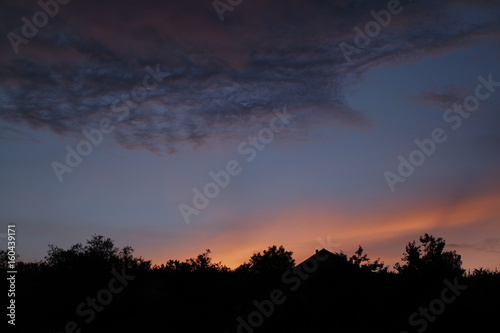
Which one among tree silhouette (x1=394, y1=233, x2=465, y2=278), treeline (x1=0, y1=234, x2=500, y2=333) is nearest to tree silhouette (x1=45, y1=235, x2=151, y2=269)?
treeline (x1=0, y1=234, x2=500, y2=333)

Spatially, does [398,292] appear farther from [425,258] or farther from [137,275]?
[137,275]

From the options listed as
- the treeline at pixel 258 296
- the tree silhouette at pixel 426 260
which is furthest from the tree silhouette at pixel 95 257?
the tree silhouette at pixel 426 260

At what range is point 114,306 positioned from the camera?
1457 inches

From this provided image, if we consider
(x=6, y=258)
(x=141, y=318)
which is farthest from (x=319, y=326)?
(x=6, y=258)

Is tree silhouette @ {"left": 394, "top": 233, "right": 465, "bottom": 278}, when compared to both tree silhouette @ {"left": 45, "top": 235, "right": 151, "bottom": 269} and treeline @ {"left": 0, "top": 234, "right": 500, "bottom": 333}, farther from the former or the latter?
tree silhouette @ {"left": 45, "top": 235, "right": 151, "bottom": 269}

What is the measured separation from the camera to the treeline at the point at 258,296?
2533 cm

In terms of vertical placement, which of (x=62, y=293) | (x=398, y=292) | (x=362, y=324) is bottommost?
(x=362, y=324)

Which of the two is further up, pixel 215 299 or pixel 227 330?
pixel 215 299

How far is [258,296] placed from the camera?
104 feet

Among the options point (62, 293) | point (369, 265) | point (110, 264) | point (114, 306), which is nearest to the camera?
point (369, 265)

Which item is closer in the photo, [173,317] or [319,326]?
[319,326]

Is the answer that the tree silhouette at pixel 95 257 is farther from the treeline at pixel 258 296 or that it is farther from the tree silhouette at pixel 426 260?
the tree silhouette at pixel 426 260

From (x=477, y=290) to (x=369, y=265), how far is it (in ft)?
40.7

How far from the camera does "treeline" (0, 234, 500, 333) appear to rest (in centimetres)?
2533
